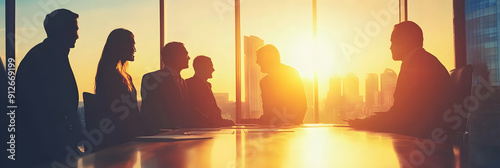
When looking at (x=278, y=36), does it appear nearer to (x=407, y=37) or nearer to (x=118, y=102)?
(x=407, y=37)

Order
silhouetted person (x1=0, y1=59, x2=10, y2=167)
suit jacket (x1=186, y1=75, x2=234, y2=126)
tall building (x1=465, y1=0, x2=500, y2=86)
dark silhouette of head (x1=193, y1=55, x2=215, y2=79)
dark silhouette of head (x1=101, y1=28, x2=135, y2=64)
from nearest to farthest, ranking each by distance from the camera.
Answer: silhouetted person (x1=0, y1=59, x2=10, y2=167) < dark silhouette of head (x1=101, y1=28, x2=135, y2=64) < suit jacket (x1=186, y1=75, x2=234, y2=126) < dark silhouette of head (x1=193, y1=55, x2=215, y2=79) < tall building (x1=465, y1=0, x2=500, y2=86)

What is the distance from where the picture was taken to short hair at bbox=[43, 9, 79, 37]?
2.55 meters

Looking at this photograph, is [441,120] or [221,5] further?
[221,5]

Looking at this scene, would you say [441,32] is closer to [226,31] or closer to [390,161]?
[226,31]

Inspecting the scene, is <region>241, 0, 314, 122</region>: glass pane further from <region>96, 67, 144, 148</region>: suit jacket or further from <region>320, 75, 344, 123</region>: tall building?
<region>96, 67, 144, 148</region>: suit jacket

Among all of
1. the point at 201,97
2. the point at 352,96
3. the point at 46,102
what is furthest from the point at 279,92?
the point at 352,96

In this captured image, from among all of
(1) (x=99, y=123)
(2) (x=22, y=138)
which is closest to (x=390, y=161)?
(2) (x=22, y=138)

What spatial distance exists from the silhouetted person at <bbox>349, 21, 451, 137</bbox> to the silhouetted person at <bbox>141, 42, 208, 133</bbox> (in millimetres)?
1538

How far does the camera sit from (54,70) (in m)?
2.34

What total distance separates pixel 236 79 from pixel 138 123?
338 centimetres

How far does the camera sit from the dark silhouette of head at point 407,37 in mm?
3002

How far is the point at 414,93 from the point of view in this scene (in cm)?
278

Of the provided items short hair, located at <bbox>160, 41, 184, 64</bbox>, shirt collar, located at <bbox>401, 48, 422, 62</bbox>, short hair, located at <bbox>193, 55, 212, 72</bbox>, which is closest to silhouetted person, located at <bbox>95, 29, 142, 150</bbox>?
short hair, located at <bbox>160, 41, 184, 64</bbox>

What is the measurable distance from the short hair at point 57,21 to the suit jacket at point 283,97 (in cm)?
195
